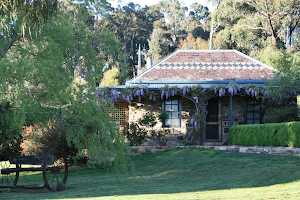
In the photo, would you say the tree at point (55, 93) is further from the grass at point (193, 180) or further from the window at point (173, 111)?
the window at point (173, 111)

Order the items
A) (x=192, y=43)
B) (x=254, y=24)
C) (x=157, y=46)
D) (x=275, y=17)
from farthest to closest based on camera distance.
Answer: (x=192, y=43), (x=157, y=46), (x=254, y=24), (x=275, y=17)

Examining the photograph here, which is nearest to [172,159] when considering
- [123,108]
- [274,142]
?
[274,142]

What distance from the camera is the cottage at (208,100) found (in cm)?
1427

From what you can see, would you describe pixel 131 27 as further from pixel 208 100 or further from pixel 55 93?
pixel 55 93

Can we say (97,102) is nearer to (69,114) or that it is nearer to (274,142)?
(69,114)

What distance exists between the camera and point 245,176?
7.12 metres

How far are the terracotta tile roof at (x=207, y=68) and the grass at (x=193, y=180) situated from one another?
4262 millimetres

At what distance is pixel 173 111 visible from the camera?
1470 cm

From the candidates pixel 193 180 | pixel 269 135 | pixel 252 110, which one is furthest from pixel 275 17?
pixel 193 180

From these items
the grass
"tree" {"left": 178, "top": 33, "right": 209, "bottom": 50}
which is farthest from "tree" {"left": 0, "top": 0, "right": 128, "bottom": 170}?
"tree" {"left": 178, "top": 33, "right": 209, "bottom": 50}

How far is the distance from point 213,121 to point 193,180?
294 inches

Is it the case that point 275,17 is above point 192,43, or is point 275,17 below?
→ below

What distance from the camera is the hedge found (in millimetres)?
8844

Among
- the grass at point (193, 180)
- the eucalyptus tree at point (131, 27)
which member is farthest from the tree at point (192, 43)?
the grass at point (193, 180)
